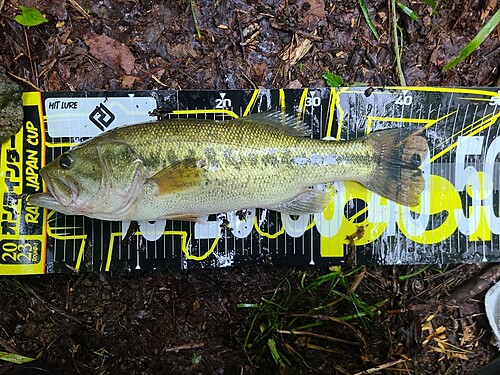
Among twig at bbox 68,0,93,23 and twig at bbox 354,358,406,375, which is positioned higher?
twig at bbox 68,0,93,23

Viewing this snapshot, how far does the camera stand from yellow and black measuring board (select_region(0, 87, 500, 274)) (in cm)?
A: 359

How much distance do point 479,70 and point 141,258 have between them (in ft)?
10.7

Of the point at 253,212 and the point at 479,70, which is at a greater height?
the point at 479,70

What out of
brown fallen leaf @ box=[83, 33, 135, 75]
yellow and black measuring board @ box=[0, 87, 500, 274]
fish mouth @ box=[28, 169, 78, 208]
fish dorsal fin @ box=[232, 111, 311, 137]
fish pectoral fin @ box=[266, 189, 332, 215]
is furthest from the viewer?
brown fallen leaf @ box=[83, 33, 135, 75]

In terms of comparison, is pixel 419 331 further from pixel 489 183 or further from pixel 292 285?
pixel 489 183

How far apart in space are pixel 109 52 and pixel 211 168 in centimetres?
145

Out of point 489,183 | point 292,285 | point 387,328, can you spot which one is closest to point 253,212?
point 292,285

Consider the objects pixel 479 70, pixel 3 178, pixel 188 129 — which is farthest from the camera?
pixel 479 70

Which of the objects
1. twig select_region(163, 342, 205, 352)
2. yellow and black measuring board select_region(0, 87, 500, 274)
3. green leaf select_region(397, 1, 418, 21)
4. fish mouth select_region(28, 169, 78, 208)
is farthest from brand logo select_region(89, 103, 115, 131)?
green leaf select_region(397, 1, 418, 21)

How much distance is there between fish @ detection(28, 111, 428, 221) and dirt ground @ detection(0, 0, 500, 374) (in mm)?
640

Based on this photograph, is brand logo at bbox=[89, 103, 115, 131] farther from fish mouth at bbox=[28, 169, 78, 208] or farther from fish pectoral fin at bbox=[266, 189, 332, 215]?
fish pectoral fin at bbox=[266, 189, 332, 215]

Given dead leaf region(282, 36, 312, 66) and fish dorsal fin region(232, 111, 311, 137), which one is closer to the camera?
fish dorsal fin region(232, 111, 311, 137)

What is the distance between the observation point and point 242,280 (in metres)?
3.71

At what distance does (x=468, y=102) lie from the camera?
370cm
